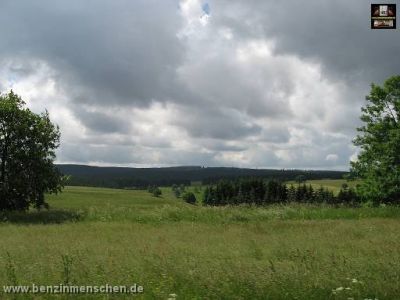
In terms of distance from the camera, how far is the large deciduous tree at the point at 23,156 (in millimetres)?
29562

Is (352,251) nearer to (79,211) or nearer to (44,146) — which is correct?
(79,211)

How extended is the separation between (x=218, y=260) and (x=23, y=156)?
73.7 feet

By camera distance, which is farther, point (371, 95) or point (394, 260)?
point (371, 95)

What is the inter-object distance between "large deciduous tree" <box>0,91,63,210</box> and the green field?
8.86 metres

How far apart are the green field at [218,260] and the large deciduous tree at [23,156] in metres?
8.86

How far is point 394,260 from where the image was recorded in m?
10.2

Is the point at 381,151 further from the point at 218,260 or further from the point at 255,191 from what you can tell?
the point at 255,191

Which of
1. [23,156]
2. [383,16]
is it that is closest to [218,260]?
[383,16]

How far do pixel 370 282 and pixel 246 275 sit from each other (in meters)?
2.31

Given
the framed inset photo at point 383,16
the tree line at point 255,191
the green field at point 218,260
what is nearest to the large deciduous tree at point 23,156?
the green field at point 218,260

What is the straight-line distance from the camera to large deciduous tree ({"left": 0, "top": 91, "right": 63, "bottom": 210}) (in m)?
29.6

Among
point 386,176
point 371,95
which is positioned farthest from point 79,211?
point 371,95

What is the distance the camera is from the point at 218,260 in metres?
11.2

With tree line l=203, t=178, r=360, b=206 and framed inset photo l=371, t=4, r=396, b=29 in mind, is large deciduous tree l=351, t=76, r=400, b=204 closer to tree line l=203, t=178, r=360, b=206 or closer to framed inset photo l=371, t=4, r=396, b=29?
framed inset photo l=371, t=4, r=396, b=29
